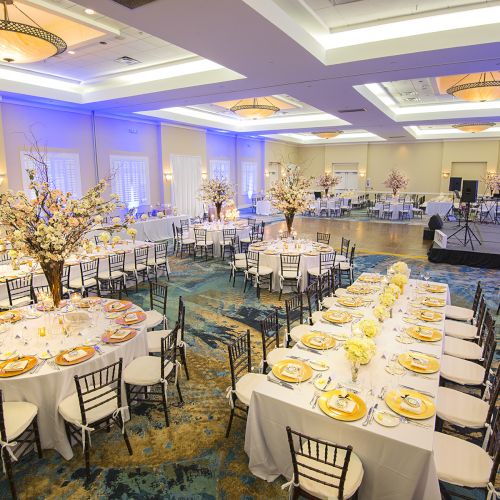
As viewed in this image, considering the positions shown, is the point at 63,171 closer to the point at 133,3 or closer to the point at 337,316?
the point at 133,3

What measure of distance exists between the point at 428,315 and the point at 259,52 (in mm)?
4499

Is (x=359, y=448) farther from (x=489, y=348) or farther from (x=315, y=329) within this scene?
(x=489, y=348)

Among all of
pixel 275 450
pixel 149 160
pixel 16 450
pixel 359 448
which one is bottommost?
pixel 16 450

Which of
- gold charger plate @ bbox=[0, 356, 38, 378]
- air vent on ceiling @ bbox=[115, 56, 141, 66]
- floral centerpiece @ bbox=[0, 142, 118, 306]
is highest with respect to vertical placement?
air vent on ceiling @ bbox=[115, 56, 141, 66]

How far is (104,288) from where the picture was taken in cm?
765

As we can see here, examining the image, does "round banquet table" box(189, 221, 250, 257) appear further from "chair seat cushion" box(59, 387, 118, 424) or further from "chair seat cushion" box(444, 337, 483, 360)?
"chair seat cushion" box(59, 387, 118, 424)

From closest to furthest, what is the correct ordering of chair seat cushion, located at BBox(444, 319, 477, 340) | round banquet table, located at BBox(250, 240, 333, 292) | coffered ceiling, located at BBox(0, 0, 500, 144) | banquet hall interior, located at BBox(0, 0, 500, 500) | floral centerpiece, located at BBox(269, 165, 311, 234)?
banquet hall interior, located at BBox(0, 0, 500, 500)
chair seat cushion, located at BBox(444, 319, 477, 340)
coffered ceiling, located at BBox(0, 0, 500, 144)
round banquet table, located at BBox(250, 240, 333, 292)
floral centerpiece, located at BBox(269, 165, 311, 234)

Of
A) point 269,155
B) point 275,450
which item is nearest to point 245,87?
point 275,450

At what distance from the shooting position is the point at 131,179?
43.4ft

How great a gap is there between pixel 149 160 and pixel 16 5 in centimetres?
861

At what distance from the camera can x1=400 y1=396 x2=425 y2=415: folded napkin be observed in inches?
106

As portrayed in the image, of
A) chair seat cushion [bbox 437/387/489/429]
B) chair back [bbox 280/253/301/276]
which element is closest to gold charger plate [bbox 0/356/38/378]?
chair seat cushion [bbox 437/387/489/429]

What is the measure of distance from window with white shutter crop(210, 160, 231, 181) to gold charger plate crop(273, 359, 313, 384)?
48.5ft

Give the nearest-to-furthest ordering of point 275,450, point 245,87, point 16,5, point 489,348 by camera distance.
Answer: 1. point 275,450
2. point 489,348
3. point 16,5
4. point 245,87
